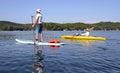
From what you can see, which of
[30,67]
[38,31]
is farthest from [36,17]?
[30,67]

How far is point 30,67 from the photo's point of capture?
923cm

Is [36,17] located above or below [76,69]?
above

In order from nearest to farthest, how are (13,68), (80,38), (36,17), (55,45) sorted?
(13,68) → (36,17) → (55,45) → (80,38)

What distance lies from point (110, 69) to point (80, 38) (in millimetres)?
24453

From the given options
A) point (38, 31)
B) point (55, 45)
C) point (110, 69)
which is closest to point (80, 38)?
point (55, 45)

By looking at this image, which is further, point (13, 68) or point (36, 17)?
point (36, 17)

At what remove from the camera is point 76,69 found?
927 centimetres

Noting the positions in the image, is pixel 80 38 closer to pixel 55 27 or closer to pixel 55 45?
pixel 55 45

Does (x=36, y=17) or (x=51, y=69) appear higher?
(x=36, y=17)

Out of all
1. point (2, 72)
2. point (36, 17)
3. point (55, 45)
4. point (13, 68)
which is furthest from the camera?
point (55, 45)

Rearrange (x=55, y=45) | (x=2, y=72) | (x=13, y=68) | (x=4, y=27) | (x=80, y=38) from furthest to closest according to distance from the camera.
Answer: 1. (x=4, y=27)
2. (x=80, y=38)
3. (x=55, y=45)
4. (x=13, y=68)
5. (x=2, y=72)

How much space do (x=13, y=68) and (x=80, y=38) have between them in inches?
1001

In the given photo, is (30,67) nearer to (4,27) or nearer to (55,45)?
(55,45)

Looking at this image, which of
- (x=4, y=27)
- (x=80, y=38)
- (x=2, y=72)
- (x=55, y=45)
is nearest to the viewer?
(x=2, y=72)
